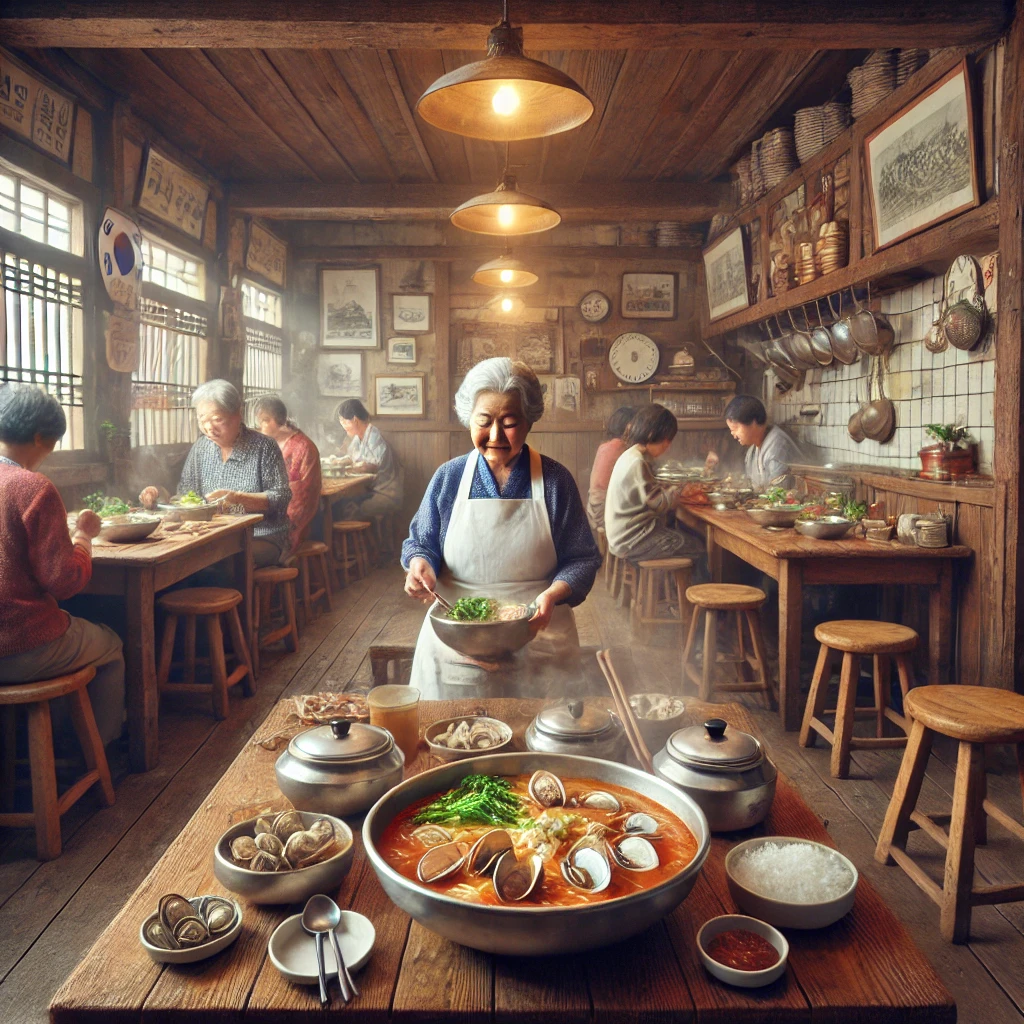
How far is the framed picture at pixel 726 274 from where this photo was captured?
820 cm

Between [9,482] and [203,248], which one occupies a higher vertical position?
[203,248]

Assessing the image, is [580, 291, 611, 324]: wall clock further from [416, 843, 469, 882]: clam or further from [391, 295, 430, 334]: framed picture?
[416, 843, 469, 882]: clam

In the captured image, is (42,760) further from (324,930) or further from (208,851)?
(324,930)

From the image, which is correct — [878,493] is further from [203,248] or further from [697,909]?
[203,248]

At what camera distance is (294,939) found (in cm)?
132

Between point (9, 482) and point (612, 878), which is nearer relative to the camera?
point (612, 878)

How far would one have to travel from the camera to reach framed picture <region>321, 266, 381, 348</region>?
1050cm

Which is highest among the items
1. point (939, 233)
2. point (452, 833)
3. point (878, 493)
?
point (939, 233)

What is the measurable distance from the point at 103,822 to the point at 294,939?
110 inches

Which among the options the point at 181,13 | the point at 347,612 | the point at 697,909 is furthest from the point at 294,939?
the point at 347,612

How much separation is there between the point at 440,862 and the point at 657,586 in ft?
18.2

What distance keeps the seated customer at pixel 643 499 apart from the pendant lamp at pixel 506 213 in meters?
2.03

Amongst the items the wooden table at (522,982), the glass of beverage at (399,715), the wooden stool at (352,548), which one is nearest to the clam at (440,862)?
the wooden table at (522,982)

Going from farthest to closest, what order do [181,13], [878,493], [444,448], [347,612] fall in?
[444,448] → [347,612] → [878,493] → [181,13]
